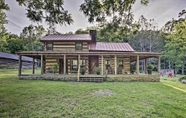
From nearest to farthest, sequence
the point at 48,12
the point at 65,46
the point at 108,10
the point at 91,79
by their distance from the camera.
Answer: the point at 108,10 < the point at 48,12 < the point at 91,79 < the point at 65,46

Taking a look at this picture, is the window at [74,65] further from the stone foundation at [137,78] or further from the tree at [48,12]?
the tree at [48,12]

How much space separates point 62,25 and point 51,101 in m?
3.68

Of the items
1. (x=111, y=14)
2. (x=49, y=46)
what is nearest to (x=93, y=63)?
(x=49, y=46)

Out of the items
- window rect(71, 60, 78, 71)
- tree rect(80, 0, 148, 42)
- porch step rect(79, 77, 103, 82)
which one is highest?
tree rect(80, 0, 148, 42)

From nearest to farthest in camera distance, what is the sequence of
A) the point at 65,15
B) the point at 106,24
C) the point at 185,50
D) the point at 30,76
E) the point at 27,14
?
1. the point at 27,14
2. the point at 65,15
3. the point at 106,24
4. the point at 30,76
5. the point at 185,50

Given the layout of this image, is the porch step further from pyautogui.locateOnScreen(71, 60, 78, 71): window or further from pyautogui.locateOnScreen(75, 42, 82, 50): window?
pyautogui.locateOnScreen(75, 42, 82, 50): window

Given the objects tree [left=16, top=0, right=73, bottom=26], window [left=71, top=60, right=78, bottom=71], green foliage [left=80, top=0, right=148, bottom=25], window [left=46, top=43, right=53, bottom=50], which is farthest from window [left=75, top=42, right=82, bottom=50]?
green foliage [left=80, top=0, right=148, bottom=25]

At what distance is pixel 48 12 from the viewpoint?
19.3 feet

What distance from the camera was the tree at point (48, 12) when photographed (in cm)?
559

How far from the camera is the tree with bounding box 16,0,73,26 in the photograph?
5.59 meters

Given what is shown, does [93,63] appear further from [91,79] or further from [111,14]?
[111,14]

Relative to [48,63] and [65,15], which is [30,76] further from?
[65,15]

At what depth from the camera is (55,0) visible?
18.5 ft

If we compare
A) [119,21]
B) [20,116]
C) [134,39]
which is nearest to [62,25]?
[119,21]
